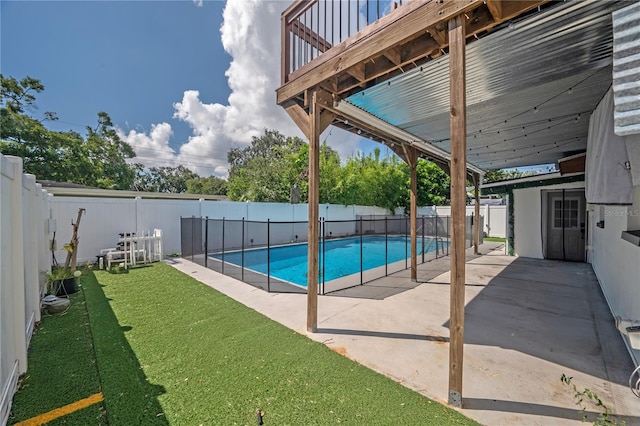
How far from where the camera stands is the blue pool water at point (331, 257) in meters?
8.47

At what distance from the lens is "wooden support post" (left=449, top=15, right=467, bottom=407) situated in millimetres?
2154

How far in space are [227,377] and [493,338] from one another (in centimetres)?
306

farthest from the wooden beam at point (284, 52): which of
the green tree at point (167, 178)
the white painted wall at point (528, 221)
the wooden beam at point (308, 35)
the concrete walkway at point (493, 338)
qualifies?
the green tree at point (167, 178)

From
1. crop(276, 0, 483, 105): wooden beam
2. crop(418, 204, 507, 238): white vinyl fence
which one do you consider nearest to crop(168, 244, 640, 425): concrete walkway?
crop(276, 0, 483, 105): wooden beam

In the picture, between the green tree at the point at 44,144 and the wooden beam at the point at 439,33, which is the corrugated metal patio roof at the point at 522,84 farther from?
the green tree at the point at 44,144

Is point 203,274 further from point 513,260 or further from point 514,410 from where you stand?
point 513,260

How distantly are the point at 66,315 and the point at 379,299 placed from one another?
15.7 ft

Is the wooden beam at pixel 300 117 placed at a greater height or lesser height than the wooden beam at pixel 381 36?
lesser

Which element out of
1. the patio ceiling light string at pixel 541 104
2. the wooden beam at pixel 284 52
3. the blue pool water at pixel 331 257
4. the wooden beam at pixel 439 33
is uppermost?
the wooden beam at pixel 284 52

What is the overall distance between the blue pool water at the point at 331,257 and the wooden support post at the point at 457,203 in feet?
17.2

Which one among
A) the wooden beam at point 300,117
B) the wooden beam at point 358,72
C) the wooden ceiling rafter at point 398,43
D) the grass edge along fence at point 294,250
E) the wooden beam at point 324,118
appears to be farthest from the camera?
the grass edge along fence at point 294,250

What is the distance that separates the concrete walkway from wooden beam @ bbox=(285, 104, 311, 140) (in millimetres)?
2667

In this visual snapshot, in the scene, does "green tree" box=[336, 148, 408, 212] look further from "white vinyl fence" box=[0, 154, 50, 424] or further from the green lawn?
"white vinyl fence" box=[0, 154, 50, 424]

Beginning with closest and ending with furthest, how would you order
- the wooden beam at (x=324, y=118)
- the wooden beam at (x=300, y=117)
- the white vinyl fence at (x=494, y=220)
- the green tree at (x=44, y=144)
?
the wooden beam at (x=324, y=118)
the wooden beam at (x=300, y=117)
the green tree at (x=44, y=144)
the white vinyl fence at (x=494, y=220)
